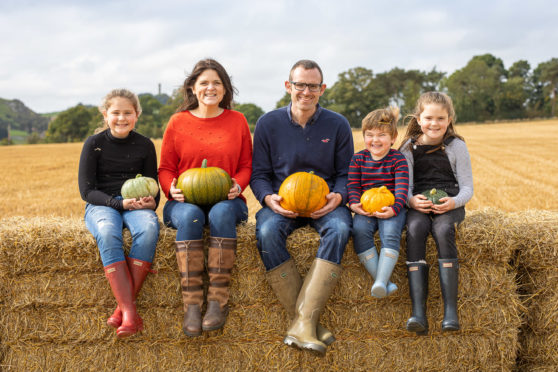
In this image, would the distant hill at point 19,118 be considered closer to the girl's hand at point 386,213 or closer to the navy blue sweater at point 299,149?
the navy blue sweater at point 299,149

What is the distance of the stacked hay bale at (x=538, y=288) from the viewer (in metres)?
A: 3.26

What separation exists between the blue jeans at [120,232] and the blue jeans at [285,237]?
0.77 meters

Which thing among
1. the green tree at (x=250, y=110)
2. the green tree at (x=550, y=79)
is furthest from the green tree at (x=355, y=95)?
the green tree at (x=550, y=79)

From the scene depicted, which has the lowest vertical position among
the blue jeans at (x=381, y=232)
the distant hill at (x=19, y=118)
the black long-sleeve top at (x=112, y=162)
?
the blue jeans at (x=381, y=232)

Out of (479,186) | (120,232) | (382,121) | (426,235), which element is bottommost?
(479,186)

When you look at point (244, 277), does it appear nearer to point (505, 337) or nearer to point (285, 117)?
point (285, 117)

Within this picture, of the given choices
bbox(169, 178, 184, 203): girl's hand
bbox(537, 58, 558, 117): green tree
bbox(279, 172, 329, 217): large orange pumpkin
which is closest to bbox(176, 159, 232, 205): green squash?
bbox(169, 178, 184, 203): girl's hand

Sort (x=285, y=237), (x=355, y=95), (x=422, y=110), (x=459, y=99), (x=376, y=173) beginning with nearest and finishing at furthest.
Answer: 1. (x=285, y=237)
2. (x=376, y=173)
3. (x=422, y=110)
4. (x=459, y=99)
5. (x=355, y=95)

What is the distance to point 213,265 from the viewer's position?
3070 millimetres

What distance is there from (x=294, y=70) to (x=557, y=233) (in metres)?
2.36

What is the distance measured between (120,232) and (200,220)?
1.88 feet

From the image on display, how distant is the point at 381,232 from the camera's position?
10.4 feet

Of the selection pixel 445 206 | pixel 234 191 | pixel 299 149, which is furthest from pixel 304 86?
pixel 445 206

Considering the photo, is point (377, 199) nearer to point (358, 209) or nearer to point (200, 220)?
point (358, 209)
